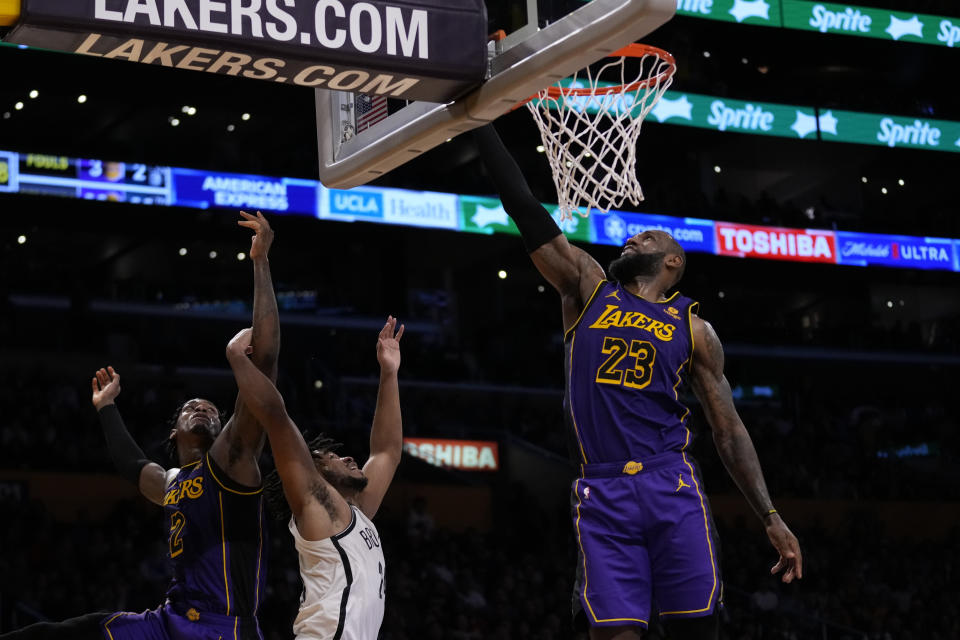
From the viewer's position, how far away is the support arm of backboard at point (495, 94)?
3906 mm

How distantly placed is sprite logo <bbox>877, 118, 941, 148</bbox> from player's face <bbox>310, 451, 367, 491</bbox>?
859 inches

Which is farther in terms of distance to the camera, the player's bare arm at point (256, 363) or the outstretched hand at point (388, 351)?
the outstretched hand at point (388, 351)

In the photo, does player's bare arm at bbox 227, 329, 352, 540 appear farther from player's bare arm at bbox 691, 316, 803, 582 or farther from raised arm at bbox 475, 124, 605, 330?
player's bare arm at bbox 691, 316, 803, 582

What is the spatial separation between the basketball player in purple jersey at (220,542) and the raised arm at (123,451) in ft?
1.65

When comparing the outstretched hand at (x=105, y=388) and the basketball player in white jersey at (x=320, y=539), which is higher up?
the outstretched hand at (x=105, y=388)

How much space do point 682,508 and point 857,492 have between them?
17.6m

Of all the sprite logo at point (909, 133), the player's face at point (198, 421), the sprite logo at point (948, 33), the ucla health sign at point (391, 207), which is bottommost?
the player's face at point (198, 421)

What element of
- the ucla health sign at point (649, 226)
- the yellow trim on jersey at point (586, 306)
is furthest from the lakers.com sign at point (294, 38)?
the ucla health sign at point (649, 226)

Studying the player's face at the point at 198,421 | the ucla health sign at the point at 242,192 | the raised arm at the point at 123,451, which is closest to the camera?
the player's face at the point at 198,421

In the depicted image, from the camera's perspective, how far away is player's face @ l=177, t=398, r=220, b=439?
5480mm

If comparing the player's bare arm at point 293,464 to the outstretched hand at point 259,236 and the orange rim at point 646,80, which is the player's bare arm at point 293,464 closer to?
the outstretched hand at point 259,236

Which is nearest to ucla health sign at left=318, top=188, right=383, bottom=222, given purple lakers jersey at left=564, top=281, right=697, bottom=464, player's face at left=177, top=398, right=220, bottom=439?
player's face at left=177, top=398, right=220, bottom=439

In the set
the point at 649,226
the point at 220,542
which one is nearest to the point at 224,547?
the point at 220,542

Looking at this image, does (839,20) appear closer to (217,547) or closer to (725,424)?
(725,424)
